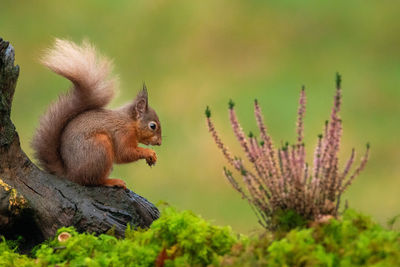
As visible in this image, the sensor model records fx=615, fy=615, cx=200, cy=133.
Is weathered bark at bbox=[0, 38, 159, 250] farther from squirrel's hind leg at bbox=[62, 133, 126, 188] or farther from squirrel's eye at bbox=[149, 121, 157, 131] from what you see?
squirrel's eye at bbox=[149, 121, 157, 131]

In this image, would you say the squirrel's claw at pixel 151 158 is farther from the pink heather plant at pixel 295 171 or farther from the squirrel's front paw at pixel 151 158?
the pink heather plant at pixel 295 171

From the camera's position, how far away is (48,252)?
2.44 meters

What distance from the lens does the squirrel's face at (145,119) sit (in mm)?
3061

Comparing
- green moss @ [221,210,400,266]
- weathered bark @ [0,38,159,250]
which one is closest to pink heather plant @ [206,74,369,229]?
green moss @ [221,210,400,266]

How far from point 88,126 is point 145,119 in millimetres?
298

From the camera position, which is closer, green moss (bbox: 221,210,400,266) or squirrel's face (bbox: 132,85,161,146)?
green moss (bbox: 221,210,400,266)

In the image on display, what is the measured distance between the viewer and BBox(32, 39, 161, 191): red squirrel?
2898 mm

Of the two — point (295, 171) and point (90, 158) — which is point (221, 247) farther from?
point (90, 158)

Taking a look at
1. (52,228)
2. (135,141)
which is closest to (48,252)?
(52,228)

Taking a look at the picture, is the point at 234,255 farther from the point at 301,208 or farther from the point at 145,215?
the point at 145,215

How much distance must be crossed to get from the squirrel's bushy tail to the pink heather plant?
39.7 inches

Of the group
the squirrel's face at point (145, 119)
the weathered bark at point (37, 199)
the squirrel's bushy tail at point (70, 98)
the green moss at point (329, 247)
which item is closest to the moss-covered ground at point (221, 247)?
the green moss at point (329, 247)

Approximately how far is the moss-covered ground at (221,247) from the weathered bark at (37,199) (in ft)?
0.45

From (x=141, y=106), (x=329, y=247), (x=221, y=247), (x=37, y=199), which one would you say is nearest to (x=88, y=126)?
(x=141, y=106)
